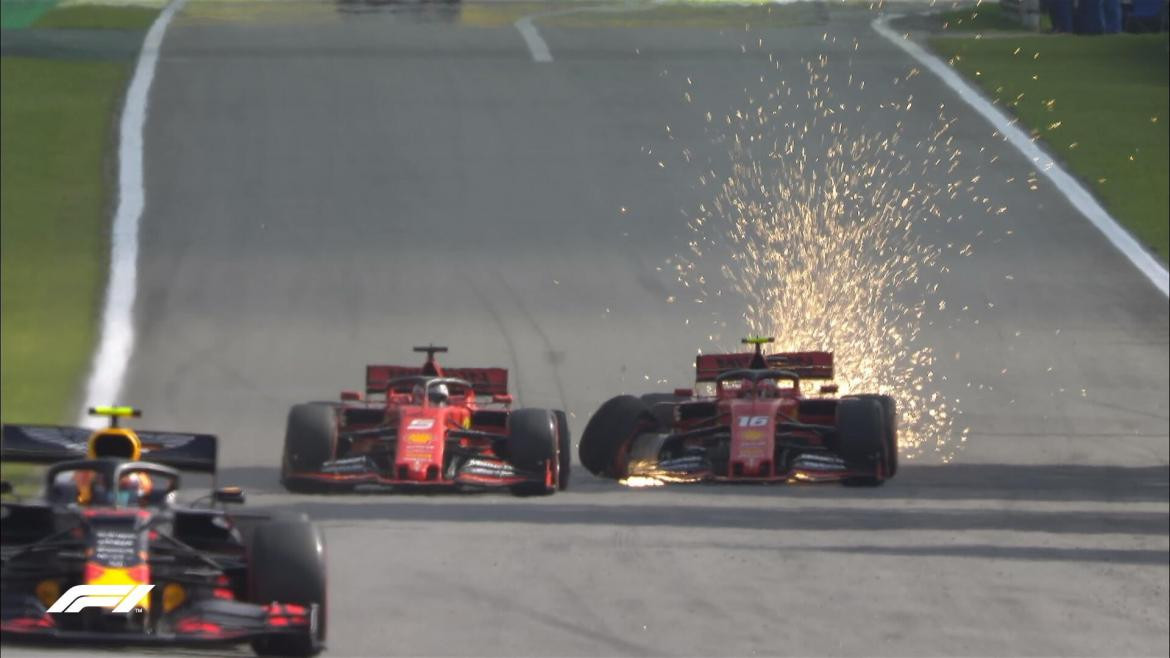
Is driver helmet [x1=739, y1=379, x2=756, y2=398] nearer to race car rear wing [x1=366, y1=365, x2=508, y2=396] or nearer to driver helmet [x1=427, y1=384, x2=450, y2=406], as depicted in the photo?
race car rear wing [x1=366, y1=365, x2=508, y2=396]

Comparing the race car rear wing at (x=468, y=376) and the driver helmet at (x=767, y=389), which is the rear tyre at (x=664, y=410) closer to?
the driver helmet at (x=767, y=389)

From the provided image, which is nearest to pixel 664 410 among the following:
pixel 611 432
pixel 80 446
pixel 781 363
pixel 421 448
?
pixel 611 432

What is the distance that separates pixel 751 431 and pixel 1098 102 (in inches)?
608

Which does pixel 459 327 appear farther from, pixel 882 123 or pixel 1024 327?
pixel 882 123

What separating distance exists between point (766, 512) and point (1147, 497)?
3.14 m

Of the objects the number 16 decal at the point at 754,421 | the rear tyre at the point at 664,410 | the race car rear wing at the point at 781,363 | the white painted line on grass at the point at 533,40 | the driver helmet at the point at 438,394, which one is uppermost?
the white painted line on grass at the point at 533,40

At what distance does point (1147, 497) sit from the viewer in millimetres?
14672

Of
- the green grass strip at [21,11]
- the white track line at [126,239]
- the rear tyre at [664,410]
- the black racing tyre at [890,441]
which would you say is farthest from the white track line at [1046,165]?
the green grass strip at [21,11]

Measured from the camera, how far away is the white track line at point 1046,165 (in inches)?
891

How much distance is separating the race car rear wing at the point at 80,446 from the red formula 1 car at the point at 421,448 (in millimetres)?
3500

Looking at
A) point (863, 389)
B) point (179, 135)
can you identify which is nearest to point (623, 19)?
point (179, 135)

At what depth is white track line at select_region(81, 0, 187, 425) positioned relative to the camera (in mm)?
18453

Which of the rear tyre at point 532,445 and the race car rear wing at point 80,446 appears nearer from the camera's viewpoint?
the race car rear wing at point 80,446

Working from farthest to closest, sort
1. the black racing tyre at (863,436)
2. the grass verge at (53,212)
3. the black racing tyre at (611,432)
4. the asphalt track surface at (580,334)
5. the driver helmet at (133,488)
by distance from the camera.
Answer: the grass verge at (53,212), the black racing tyre at (611,432), the black racing tyre at (863,436), the asphalt track surface at (580,334), the driver helmet at (133,488)
